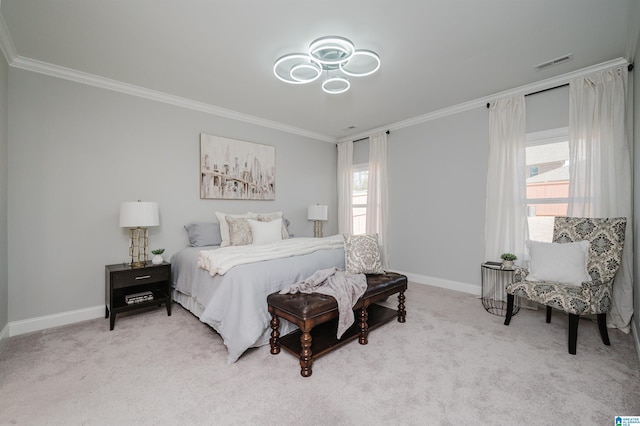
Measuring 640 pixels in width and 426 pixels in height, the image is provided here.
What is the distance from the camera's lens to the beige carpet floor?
1.63 metres

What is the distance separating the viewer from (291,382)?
6.36ft

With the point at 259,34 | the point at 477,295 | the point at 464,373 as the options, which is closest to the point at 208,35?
the point at 259,34

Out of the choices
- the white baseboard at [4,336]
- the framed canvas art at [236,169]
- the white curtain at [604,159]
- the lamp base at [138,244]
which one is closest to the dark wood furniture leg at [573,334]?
the white curtain at [604,159]

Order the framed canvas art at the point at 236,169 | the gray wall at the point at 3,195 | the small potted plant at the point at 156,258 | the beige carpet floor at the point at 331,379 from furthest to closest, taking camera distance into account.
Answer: the framed canvas art at the point at 236,169, the small potted plant at the point at 156,258, the gray wall at the point at 3,195, the beige carpet floor at the point at 331,379

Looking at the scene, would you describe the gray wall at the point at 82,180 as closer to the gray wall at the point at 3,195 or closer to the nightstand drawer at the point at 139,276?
the gray wall at the point at 3,195

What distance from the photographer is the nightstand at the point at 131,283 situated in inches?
111

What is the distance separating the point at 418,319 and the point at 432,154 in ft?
8.35

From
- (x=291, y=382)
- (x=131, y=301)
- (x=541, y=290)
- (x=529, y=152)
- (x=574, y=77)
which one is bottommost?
(x=291, y=382)

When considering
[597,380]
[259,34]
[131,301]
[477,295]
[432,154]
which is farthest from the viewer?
[432,154]

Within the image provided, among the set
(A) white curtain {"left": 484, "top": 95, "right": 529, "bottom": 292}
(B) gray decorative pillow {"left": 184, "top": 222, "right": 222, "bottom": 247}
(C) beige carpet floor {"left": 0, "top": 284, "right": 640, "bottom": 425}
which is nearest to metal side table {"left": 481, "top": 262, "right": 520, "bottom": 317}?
(A) white curtain {"left": 484, "top": 95, "right": 529, "bottom": 292}

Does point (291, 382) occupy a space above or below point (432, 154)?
below

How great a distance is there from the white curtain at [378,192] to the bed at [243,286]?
1960mm

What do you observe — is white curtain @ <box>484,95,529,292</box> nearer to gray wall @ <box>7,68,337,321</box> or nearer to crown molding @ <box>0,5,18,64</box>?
gray wall @ <box>7,68,337,321</box>

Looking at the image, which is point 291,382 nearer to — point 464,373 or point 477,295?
point 464,373
